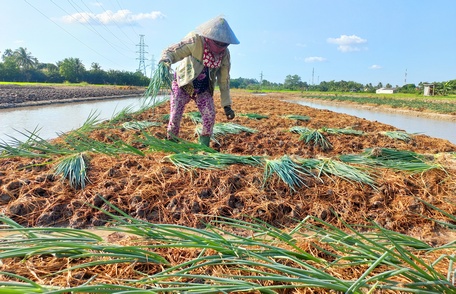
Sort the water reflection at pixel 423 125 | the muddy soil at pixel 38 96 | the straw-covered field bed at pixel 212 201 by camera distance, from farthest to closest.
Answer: the muddy soil at pixel 38 96 < the water reflection at pixel 423 125 < the straw-covered field bed at pixel 212 201

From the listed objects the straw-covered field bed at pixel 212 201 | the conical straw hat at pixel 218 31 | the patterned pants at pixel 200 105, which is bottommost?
the straw-covered field bed at pixel 212 201

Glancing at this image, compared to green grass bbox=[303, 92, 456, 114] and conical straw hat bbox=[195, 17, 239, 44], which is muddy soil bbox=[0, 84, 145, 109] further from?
green grass bbox=[303, 92, 456, 114]

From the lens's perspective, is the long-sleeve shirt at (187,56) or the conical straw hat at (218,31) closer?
the conical straw hat at (218,31)

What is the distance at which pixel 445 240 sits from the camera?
6.59 ft

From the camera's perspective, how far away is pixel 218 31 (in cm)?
304

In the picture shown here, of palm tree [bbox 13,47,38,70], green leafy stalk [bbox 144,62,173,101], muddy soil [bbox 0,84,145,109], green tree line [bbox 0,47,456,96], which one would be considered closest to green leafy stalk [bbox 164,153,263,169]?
green leafy stalk [bbox 144,62,173,101]

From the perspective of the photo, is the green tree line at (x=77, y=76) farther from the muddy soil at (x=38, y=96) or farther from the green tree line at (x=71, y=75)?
the muddy soil at (x=38, y=96)

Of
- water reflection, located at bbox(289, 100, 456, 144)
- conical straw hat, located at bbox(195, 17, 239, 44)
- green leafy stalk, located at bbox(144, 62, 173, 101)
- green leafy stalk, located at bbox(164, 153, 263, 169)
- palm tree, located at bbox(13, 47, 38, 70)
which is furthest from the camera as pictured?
palm tree, located at bbox(13, 47, 38, 70)

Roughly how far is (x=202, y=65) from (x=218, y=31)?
0.38 m

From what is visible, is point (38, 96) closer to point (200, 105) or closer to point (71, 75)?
point (200, 105)

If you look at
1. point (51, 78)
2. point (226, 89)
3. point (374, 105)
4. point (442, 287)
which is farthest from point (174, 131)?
point (51, 78)

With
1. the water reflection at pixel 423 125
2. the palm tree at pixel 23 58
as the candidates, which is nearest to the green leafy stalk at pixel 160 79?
the water reflection at pixel 423 125

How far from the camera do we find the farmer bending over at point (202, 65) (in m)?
3.11

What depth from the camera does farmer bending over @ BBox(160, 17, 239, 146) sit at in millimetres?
3105
